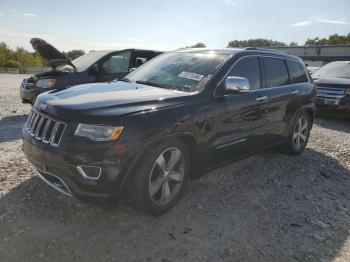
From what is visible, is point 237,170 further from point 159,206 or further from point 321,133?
point 321,133

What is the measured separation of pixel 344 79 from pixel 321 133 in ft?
8.84

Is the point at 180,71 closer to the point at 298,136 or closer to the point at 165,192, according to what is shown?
the point at 165,192

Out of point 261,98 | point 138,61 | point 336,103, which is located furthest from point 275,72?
point 336,103

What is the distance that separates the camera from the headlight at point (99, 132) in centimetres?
307

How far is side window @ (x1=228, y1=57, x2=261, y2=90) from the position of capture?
14.6 feet

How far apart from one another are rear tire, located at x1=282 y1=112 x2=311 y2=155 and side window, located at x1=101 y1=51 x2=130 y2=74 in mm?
4498

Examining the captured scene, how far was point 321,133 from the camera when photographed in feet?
26.6

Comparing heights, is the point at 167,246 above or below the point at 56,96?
below

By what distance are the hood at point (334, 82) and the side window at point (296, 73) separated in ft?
12.8

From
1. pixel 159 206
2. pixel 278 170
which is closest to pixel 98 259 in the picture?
pixel 159 206

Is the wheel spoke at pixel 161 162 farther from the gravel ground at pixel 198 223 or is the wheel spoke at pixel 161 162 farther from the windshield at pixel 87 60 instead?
the windshield at pixel 87 60

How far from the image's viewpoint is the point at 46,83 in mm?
7977

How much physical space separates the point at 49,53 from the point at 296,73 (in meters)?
5.24

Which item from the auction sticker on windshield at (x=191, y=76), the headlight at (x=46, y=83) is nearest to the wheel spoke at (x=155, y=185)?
the auction sticker on windshield at (x=191, y=76)
